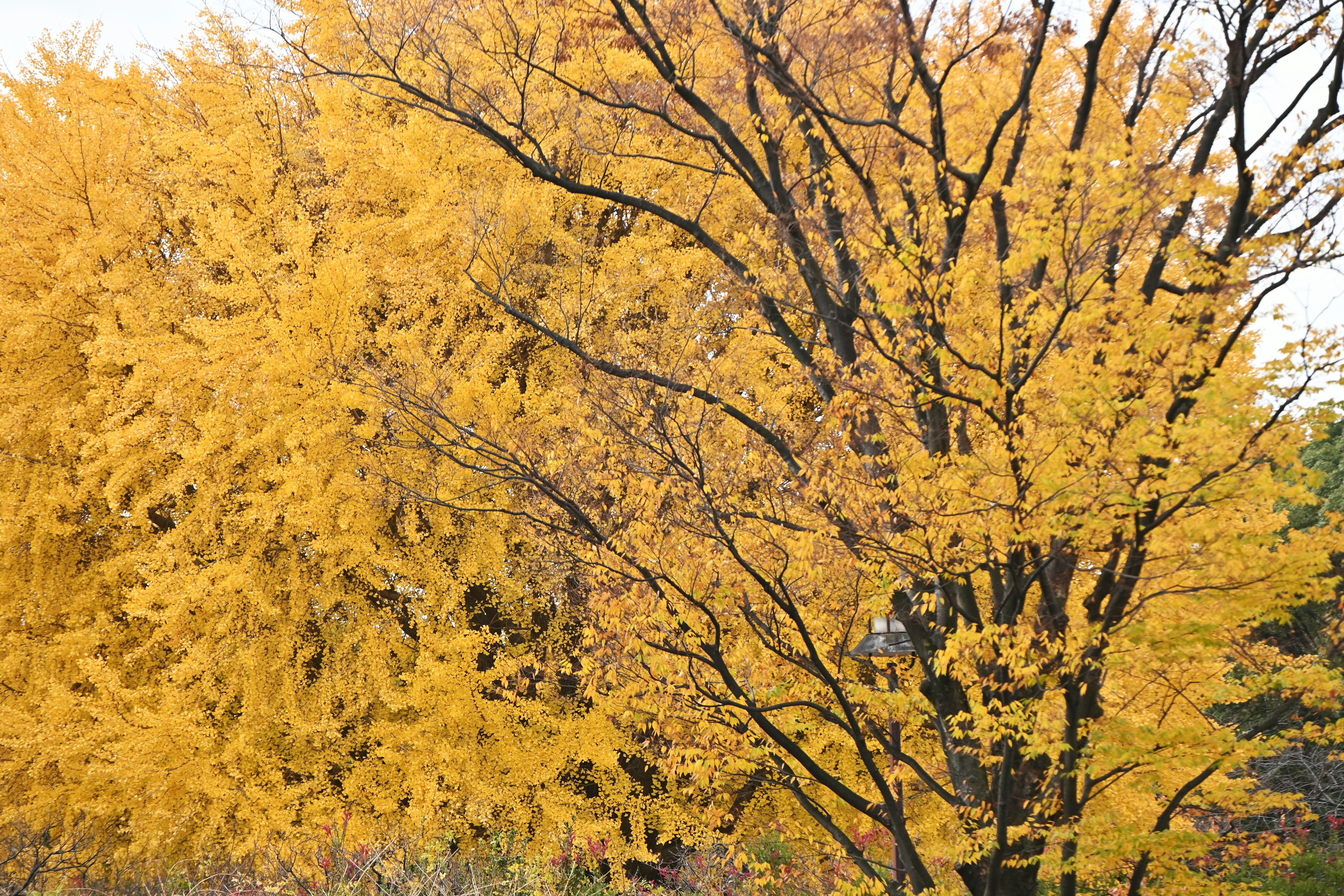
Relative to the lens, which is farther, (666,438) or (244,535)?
(244,535)

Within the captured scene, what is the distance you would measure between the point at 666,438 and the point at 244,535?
21.4 ft

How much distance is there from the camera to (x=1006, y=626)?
190 inches

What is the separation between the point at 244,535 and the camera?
33.8ft

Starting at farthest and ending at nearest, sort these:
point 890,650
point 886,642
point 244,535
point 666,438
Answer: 1. point 244,535
2. point 886,642
3. point 890,650
4. point 666,438

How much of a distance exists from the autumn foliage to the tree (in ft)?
0.17

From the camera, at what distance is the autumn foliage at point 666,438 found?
16.1ft

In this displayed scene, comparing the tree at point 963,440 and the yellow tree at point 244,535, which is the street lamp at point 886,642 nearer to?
the tree at point 963,440

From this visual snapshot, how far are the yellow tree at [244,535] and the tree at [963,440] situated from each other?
1.20 metres

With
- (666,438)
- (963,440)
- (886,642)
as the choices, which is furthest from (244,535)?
(963,440)

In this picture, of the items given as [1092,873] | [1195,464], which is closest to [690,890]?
[1092,873]

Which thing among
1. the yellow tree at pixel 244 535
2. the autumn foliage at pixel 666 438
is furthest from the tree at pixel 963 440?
the yellow tree at pixel 244 535

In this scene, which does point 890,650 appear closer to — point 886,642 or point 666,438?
point 886,642

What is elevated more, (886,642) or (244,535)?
(244,535)

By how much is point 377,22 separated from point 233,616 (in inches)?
231
